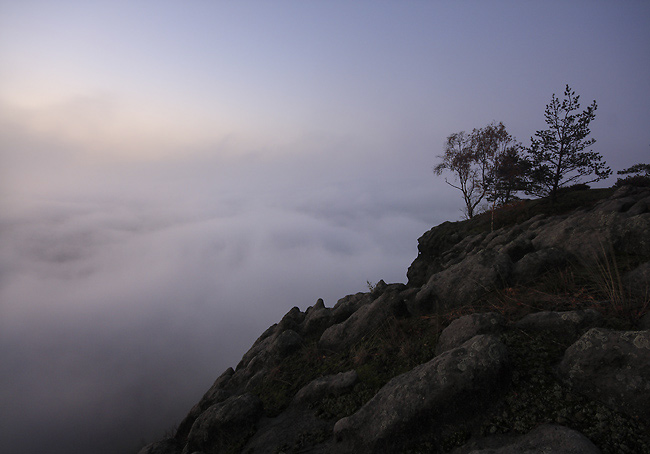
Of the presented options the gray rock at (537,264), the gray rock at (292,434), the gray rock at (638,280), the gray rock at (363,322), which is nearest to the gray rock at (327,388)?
the gray rock at (292,434)

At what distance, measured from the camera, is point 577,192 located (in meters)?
29.8

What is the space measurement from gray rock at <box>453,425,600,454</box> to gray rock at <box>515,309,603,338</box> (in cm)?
227

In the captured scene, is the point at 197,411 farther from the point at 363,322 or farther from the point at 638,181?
the point at 638,181

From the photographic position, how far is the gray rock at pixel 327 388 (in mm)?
6188

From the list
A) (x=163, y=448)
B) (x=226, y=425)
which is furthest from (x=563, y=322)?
(x=163, y=448)

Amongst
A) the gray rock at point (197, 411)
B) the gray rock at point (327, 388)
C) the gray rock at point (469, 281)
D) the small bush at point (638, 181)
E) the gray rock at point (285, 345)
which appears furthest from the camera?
the small bush at point (638, 181)

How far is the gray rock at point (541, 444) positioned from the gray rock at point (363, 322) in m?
5.09

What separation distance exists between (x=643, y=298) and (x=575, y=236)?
18.1ft

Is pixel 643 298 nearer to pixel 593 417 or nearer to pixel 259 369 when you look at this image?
pixel 593 417

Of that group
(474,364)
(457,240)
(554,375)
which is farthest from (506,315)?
(457,240)

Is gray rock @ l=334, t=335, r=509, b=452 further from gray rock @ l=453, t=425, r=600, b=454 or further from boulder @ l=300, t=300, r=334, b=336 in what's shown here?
boulder @ l=300, t=300, r=334, b=336

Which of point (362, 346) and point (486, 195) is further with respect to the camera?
point (486, 195)

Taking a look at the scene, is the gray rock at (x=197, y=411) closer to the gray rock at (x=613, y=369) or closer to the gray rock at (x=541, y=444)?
the gray rock at (x=541, y=444)

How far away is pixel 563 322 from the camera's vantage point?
17.6ft
